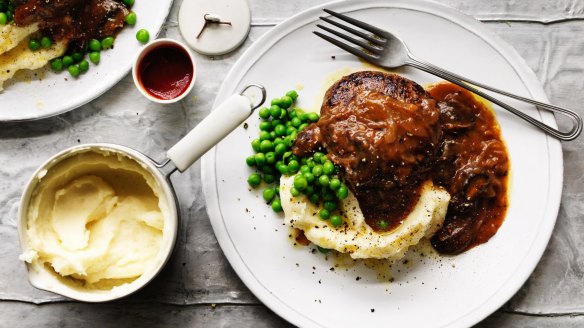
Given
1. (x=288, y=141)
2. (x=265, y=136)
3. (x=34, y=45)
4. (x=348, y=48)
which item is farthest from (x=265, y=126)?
(x=34, y=45)

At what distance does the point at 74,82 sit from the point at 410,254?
2.92 meters

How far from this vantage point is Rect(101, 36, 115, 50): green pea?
174 inches

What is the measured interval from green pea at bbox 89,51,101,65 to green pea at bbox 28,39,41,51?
41 cm

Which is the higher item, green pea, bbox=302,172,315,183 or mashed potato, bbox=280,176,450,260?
green pea, bbox=302,172,315,183

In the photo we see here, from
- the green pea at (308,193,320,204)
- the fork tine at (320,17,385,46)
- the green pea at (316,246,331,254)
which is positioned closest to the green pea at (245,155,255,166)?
the green pea at (308,193,320,204)

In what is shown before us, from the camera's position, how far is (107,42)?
14.5ft

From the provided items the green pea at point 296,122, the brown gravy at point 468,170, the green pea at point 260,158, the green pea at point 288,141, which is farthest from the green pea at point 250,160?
the brown gravy at point 468,170

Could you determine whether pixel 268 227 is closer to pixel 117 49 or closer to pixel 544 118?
pixel 117 49

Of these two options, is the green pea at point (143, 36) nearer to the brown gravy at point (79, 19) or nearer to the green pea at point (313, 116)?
the brown gravy at point (79, 19)

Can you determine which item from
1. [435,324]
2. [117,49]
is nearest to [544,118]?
[435,324]

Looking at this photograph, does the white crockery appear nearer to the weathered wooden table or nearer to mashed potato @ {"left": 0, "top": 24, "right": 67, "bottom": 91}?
the weathered wooden table

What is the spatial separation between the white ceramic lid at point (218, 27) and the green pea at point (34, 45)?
44.1 inches

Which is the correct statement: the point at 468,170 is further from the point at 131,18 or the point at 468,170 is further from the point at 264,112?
the point at 131,18

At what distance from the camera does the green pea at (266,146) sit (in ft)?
13.6
